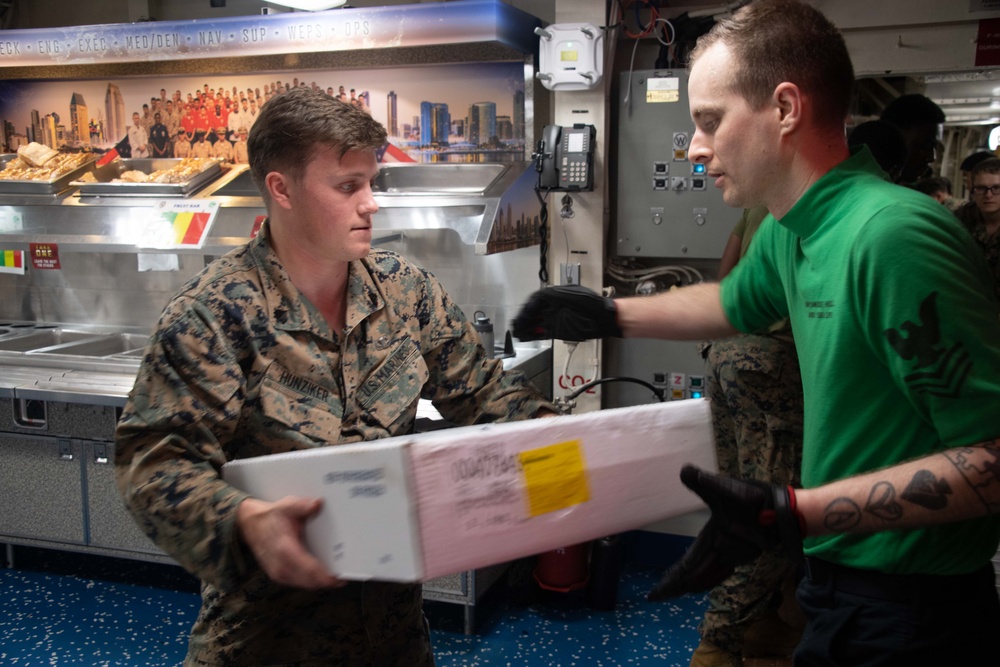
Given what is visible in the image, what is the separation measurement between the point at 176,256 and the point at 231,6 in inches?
54.8

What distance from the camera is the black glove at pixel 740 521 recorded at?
1241 mm

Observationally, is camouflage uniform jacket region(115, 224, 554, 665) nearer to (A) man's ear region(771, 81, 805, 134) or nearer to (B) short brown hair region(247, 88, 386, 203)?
(B) short brown hair region(247, 88, 386, 203)

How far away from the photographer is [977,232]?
13.9 feet

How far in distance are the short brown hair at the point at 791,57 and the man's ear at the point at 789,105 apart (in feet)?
→ 0.04

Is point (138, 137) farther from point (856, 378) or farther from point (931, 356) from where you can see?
point (931, 356)

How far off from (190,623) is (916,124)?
13.0 ft

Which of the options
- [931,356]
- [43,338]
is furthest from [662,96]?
[43,338]

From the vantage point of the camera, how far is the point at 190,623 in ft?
11.9

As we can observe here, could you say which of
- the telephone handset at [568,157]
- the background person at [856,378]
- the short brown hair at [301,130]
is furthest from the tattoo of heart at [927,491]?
the telephone handset at [568,157]

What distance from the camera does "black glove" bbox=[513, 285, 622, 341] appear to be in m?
1.90

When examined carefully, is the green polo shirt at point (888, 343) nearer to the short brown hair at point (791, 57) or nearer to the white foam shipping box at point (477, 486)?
the short brown hair at point (791, 57)

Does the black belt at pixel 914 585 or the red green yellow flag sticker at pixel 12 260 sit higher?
the red green yellow flag sticker at pixel 12 260

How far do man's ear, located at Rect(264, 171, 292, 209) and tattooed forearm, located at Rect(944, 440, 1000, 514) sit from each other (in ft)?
4.24

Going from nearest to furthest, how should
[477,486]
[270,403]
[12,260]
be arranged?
[477,486], [270,403], [12,260]
